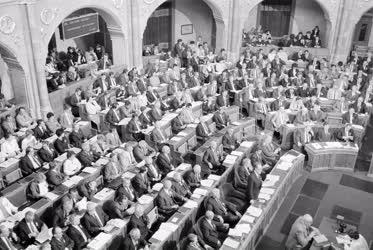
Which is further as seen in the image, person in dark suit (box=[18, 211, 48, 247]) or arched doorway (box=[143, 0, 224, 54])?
arched doorway (box=[143, 0, 224, 54])

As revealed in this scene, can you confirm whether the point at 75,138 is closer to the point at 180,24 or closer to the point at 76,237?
the point at 76,237

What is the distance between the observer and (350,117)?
50.2 feet

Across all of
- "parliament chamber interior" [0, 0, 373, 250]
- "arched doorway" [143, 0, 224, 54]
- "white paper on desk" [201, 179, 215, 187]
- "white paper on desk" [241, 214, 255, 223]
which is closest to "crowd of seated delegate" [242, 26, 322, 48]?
"parliament chamber interior" [0, 0, 373, 250]

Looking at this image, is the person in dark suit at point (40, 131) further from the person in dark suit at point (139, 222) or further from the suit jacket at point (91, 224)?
the person in dark suit at point (139, 222)

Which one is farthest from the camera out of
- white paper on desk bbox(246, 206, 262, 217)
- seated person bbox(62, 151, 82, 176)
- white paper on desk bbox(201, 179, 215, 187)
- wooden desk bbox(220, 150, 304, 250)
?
seated person bbox(62, 151, 82, 176)

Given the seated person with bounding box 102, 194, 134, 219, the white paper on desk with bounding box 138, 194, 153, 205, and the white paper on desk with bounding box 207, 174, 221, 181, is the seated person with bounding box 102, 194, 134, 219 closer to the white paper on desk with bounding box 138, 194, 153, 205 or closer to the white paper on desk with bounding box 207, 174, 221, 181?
→ the white paper on desk with bounding box 138, 194, 153, 205

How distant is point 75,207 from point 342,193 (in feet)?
25.4

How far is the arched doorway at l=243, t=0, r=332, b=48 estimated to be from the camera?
82.6 feet

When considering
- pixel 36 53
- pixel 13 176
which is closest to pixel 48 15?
pixel 36 53

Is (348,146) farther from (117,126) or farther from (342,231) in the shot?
(117,126)

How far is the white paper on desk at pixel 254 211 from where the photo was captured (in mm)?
10195

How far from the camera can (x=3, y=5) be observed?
45.6 feet

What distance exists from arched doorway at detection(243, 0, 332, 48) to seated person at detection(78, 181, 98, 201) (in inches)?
693

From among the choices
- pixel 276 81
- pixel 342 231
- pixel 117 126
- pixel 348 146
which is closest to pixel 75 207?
pixel 117 126
